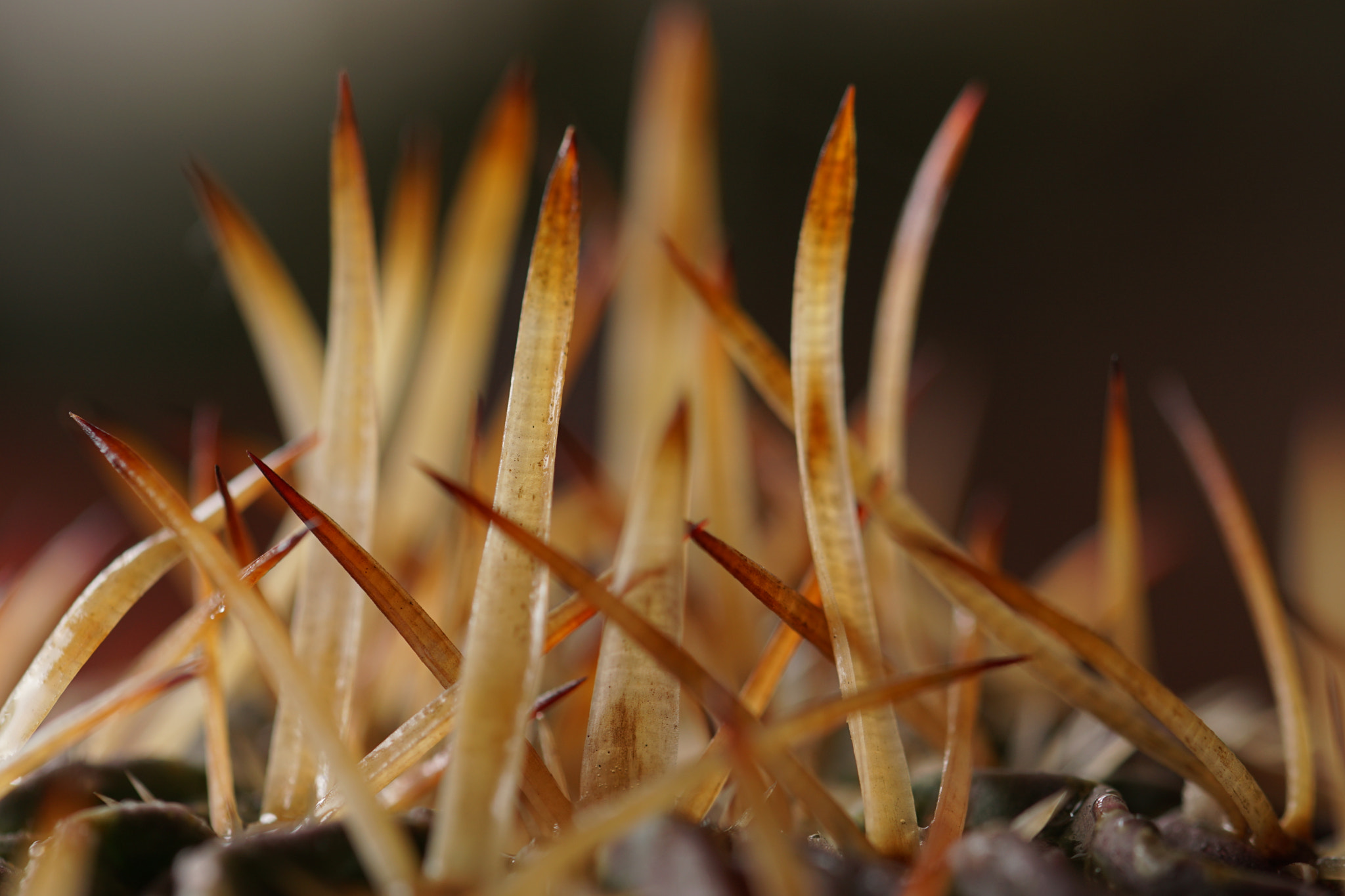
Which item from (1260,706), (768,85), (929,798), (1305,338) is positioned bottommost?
(1305,338)

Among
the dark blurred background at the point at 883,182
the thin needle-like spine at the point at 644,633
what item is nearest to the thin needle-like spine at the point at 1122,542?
the thin needle-like spine at the point at 644,633

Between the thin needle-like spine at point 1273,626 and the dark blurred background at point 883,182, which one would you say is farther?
the dark blurred background at point 883,182

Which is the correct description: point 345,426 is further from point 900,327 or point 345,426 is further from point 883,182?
point 883,182

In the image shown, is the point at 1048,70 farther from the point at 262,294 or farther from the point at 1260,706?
the point at 262,294

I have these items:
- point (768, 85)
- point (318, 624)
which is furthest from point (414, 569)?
point (768, 85)

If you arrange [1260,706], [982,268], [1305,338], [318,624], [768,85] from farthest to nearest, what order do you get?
[768,85] < [982,268] < [1305,338] < [1260,706] < [318,624]

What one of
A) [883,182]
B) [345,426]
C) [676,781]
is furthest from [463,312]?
[883,182]

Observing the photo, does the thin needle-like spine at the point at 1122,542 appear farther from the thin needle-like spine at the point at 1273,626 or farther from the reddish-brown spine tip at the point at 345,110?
the reddish-brown spine tip at the point at 345,110
